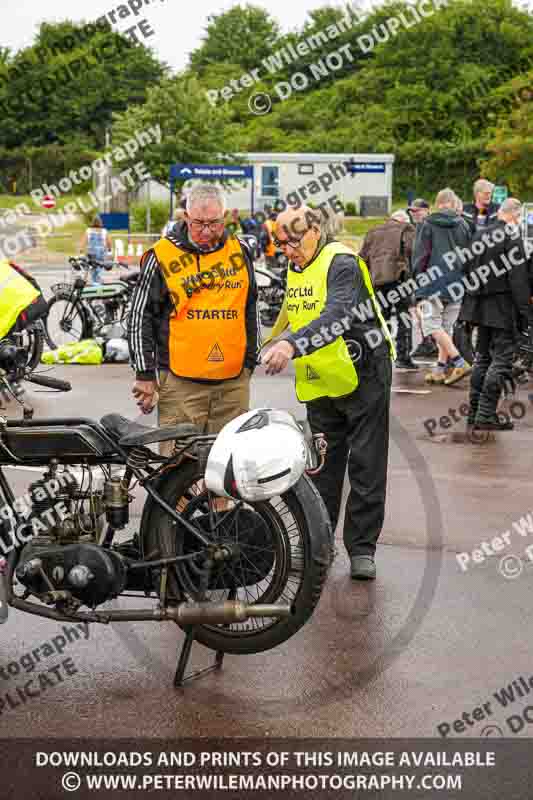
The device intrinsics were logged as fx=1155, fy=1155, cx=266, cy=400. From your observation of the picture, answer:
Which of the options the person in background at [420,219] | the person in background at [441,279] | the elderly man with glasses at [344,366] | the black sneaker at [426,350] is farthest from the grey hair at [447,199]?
the elderly man with glasses at [344,366]

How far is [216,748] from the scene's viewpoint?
401 cm

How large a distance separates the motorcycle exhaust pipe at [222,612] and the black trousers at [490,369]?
607 cm

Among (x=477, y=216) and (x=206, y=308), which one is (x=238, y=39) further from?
(x=206, y=308)

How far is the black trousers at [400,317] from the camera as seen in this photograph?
1355cm

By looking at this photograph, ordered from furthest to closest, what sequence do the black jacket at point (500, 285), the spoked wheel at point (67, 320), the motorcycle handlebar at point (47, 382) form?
the spoked wheel at point (67, 320) < the black jacket at point (500, 285) < the motorcycle handlebar at point (47, 382)

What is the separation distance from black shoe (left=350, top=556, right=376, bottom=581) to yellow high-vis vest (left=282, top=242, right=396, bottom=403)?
2.86 feet

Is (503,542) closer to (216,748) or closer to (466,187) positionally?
(216,748)

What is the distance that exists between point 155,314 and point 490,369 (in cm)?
494

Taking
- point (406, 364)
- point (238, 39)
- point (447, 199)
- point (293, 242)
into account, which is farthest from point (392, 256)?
point (238, 39)

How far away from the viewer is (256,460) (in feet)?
14.0

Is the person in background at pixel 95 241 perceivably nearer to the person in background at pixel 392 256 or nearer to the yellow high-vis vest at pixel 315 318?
the person in background at pixel 392 256

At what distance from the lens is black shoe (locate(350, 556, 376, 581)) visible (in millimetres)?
5973

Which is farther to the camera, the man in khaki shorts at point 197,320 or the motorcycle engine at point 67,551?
the man in khaki shorts at point 197,320

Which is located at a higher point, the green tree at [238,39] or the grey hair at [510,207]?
the green tree at [238,39]
